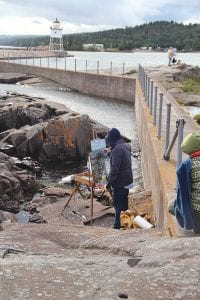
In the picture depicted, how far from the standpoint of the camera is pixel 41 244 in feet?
18.9

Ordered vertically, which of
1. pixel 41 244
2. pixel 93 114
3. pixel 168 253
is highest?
pixel 168 253

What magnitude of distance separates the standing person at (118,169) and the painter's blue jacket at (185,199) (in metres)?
3.35

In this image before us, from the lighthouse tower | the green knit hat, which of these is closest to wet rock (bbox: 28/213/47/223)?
the green knit hat

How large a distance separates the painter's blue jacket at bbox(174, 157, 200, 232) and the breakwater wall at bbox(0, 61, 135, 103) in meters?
33.8

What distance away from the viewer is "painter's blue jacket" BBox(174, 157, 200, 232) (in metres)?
5.07

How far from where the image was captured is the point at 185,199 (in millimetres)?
5121

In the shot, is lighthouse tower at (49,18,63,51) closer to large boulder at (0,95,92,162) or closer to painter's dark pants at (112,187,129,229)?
large boulder at (0,95,92,162)

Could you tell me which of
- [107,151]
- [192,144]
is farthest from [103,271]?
[107,151]

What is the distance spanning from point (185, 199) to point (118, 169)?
3.61 m

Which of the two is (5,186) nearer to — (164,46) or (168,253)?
(168,253)

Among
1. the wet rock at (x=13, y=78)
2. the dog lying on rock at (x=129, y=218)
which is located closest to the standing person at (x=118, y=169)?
the dog lying on rock at (x=129, y=218)

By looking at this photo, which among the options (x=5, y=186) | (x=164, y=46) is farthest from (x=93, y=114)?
(x=164, y=46)

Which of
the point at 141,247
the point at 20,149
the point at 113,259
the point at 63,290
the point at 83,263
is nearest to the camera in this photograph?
the point at 63,290

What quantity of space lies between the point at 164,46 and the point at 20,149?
152817 mm
